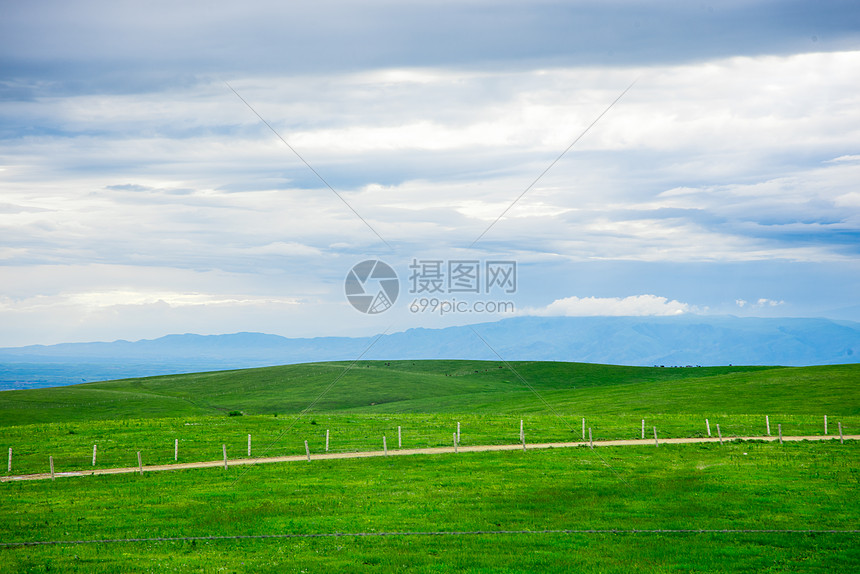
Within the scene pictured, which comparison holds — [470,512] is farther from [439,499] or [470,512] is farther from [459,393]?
[459,393]

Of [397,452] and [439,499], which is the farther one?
[397,452]

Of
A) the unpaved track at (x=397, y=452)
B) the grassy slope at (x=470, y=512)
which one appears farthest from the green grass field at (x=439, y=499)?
the unpaved track at (x=397, y=452)

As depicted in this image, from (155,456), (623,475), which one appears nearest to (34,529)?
(155,456)

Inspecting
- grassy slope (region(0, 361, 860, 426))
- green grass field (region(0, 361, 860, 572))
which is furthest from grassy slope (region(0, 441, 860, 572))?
grassy slope (region(0, 361, 860, 426))

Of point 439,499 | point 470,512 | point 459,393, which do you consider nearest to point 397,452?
point 439,499

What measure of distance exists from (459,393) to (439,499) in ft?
363

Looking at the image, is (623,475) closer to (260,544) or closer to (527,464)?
(527,464)

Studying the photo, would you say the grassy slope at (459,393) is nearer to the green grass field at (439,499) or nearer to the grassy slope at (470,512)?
the green grass field at (439,499)

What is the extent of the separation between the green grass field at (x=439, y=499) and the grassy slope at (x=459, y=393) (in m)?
15.8

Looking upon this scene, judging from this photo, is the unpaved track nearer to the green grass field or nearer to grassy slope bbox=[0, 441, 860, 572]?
the green grass field

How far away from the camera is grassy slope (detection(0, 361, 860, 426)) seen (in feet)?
309

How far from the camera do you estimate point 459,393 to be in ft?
478

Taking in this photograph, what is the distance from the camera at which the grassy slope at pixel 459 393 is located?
94.2 m

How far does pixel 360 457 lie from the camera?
4972 centimetres
